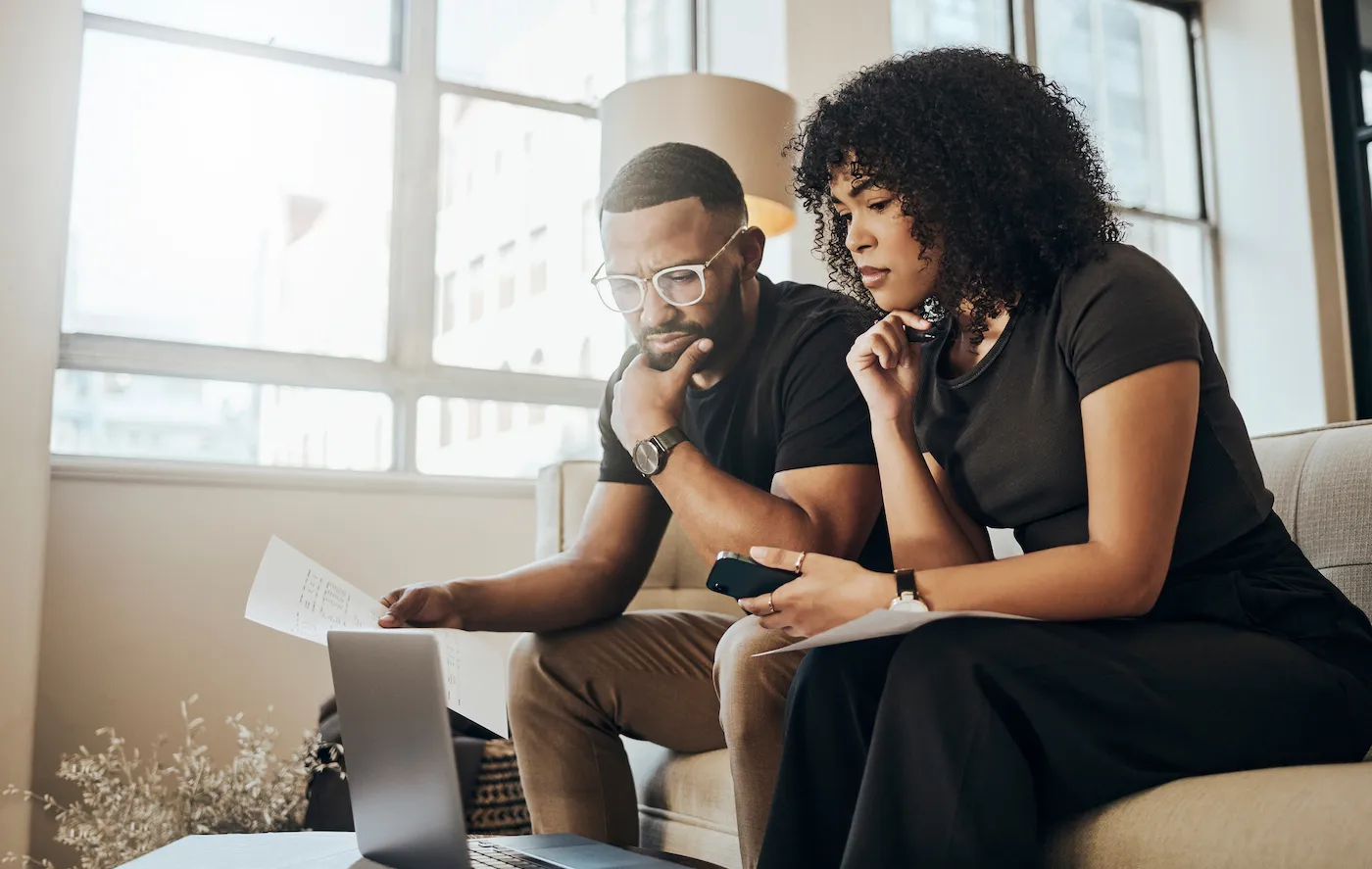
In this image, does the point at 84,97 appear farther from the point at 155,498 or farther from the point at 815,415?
the point at 815,415

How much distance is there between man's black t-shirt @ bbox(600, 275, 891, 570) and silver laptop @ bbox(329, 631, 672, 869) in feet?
1.83

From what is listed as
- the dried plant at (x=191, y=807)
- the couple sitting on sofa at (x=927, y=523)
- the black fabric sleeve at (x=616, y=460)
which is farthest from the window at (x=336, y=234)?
the couple sitting on sofa at (x=927, y=523)

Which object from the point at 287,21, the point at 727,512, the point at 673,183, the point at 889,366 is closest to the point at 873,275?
the point at 889,366

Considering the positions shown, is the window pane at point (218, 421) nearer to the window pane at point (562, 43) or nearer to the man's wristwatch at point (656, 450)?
the window pane at point (562, 43)

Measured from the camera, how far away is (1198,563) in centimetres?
106

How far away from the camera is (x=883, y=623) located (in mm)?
898

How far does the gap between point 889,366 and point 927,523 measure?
0.59 feet

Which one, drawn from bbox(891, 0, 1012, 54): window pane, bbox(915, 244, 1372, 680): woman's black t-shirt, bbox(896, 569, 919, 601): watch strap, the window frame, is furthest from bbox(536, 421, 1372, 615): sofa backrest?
the window frame

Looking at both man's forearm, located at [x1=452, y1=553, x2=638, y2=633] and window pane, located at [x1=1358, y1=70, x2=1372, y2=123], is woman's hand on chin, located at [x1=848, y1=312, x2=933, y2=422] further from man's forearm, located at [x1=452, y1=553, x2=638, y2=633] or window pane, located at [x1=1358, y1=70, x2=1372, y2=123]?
window pane, located at [x1=1358, y1=70, x2=1372, y2=123]

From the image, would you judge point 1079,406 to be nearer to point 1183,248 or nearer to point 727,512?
point 727,512

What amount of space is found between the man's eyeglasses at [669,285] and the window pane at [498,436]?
147 centimetres

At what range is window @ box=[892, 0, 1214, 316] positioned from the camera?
4332 mm

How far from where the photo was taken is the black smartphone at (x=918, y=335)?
50.6 inches

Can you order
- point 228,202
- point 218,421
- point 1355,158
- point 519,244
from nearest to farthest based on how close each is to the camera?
1. point 218,421
2. point 228,202
3. point 519,244
4. point 1355,158
